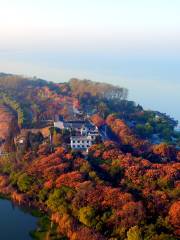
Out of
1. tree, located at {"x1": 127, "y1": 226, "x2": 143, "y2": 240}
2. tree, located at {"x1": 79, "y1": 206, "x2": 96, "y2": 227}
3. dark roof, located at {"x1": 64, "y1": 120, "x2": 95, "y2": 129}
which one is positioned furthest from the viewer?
dark roof, located at {"x1": 64, "y1": 120, "x2": 95, "y2": 129}

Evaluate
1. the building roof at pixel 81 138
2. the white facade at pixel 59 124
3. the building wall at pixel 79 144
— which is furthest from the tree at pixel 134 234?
the white facade at pixel 59 124

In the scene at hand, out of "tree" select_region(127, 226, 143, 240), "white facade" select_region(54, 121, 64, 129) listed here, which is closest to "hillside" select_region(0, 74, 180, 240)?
"tree" select_region(127, 226, 143, 240)

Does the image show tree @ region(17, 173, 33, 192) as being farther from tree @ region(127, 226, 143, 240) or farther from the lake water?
tree @ region(127, 226, 143, 240)

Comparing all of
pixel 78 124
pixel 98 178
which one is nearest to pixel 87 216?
pixel 98 178

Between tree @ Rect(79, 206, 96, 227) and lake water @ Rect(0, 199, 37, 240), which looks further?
lake water @ Rect(0, 199, 37, 240)

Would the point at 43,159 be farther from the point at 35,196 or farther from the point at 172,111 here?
the point at 172,111

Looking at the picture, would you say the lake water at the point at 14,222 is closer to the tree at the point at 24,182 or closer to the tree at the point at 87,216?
the tree at the point at 24,182
